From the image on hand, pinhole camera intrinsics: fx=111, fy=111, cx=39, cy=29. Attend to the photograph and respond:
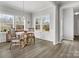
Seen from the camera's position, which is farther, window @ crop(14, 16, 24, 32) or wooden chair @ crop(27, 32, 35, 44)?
wooden chair @ crop(27, 32, 35, 44)

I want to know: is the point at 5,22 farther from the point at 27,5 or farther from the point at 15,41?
the point at 27,5

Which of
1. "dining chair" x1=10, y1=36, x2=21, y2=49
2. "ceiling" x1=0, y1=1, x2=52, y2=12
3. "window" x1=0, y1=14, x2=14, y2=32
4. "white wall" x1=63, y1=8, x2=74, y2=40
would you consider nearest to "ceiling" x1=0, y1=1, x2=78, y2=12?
"ceiling" x1=0, y1=1, x2=52, y2=12

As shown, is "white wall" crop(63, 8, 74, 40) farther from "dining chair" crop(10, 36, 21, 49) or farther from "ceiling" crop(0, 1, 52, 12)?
"dining chair" crop(10, 36, 21, 49)

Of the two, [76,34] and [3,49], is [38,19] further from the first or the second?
[76,34]

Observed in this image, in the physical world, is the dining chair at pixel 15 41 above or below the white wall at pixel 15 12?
below

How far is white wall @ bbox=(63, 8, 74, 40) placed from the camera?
7.06 metres

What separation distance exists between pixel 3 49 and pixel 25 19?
3.68 feet

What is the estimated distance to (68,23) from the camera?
7.23m

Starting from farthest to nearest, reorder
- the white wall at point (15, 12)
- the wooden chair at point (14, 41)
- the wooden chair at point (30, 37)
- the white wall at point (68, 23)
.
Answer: the white wall at point (68, 23), the wooden chair at point (30, 37), the wooden chair at point (14, 41), the white wall at point (15, 12)

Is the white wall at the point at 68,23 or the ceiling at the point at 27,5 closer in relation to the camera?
the ceiling at the point at 27,5

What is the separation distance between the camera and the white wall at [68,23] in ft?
23.1

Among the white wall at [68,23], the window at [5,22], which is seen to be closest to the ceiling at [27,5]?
the window at [5,22]

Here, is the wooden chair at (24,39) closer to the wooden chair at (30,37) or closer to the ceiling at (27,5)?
the wooden chair at (30,37)

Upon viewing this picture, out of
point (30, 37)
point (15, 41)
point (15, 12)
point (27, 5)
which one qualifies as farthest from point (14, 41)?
point (27, 5)
